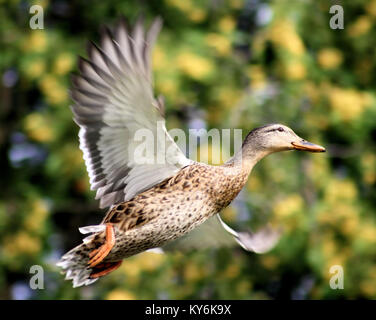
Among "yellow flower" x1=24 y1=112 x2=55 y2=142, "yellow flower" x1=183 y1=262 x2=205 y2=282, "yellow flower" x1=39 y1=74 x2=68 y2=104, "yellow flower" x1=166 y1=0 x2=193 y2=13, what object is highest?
"yellow flower" x1=166 y1=0 x2=193 y2=13

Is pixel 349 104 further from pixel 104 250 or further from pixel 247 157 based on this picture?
pixel 104 250

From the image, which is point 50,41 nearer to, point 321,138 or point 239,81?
point 239,81

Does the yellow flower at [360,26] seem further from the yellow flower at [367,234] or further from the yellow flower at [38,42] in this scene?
the yellow flower at [38,42]

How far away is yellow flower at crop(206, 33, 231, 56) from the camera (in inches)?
164

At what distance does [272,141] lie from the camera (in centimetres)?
133

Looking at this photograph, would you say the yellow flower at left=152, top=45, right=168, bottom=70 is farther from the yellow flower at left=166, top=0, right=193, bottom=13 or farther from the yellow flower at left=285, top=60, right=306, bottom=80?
the yellow flower at left=285, top=60, right=306, bottom=80

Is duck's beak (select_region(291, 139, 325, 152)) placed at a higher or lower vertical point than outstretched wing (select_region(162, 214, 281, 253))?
higher

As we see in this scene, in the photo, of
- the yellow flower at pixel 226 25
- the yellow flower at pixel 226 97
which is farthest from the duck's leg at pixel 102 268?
the yellow flower at pixel 226 25

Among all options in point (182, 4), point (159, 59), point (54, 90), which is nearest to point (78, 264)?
point (159, 59)

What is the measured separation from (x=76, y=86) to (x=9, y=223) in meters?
3.08

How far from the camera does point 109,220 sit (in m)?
1.40

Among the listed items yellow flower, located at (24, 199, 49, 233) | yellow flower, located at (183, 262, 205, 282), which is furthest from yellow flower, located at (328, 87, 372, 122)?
yellow flower, located at (24, 199, 49, 233)

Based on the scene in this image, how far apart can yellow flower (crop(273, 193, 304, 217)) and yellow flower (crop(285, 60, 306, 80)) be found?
27.1 inches
